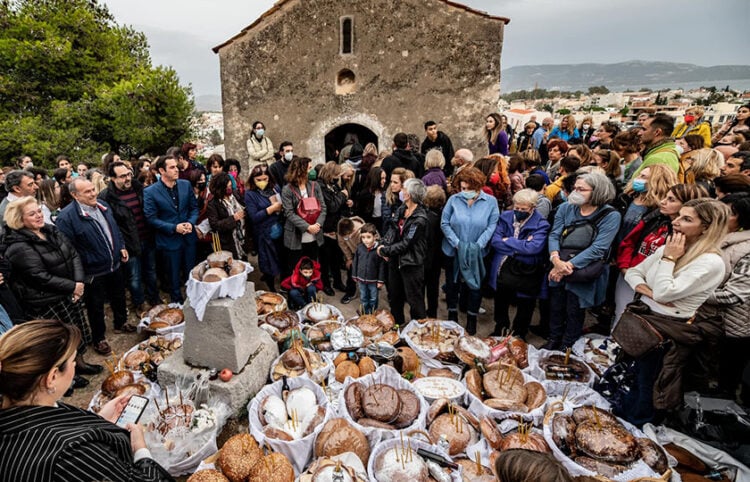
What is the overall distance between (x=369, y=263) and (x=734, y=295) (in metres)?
3.64

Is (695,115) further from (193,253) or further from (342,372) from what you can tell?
(193,253)

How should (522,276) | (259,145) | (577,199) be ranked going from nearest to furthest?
1. (577,199)
2. (522,276)
3. (259,145)

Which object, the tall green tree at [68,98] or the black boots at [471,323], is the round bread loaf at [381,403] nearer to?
the black boots at [471,323]

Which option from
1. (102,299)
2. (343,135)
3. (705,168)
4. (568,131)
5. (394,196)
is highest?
(568,131)

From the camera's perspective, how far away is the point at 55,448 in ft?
Answer: 5.68

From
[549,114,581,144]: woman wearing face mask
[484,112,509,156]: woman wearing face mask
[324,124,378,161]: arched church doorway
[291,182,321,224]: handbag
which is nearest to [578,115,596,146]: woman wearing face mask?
[549,114,581,144]: woman wearing face mask

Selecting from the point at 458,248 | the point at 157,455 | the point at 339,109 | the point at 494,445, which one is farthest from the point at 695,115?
the point at 157,455

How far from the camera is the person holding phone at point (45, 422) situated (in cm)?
169

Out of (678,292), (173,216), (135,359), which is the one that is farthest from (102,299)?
(678,292)

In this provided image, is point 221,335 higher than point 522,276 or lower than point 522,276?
lower

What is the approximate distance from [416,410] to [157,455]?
2082mm

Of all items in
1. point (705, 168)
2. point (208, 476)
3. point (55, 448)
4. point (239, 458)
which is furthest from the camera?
point (705, 168)

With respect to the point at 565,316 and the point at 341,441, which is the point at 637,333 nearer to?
the point at 565,316

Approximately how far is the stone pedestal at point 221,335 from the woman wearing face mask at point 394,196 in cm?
198
